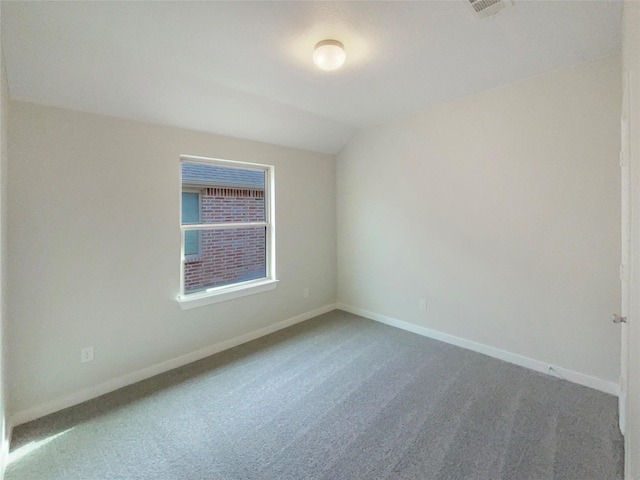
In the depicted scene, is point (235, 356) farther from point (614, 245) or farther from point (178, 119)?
point (614, 245)

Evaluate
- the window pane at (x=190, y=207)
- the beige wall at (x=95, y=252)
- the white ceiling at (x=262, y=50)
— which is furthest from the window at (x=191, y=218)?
the white ceiling at (x=262, y=50)

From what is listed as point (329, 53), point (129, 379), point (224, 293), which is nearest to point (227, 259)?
point (224, 293)

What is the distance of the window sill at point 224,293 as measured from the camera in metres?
2.87

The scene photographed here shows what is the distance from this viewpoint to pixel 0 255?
1628mm

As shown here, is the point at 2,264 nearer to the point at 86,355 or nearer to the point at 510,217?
the point at 86,355

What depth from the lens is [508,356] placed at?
2.81m

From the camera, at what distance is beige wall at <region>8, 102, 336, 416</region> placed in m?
2.05

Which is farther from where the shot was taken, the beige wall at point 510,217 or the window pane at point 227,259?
the window pane at point 227,259

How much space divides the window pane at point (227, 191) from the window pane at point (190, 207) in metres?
0.04

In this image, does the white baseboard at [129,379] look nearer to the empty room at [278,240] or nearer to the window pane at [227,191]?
the empty room at [278,240]

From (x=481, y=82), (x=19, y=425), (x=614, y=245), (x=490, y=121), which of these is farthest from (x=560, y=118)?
(x=19, y=425)

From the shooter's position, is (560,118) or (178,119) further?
(178,119)

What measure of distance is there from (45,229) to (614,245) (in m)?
4.23

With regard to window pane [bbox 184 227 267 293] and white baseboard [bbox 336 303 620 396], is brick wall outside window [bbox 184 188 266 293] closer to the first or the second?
window pane [bbox 184 227 267 293]
